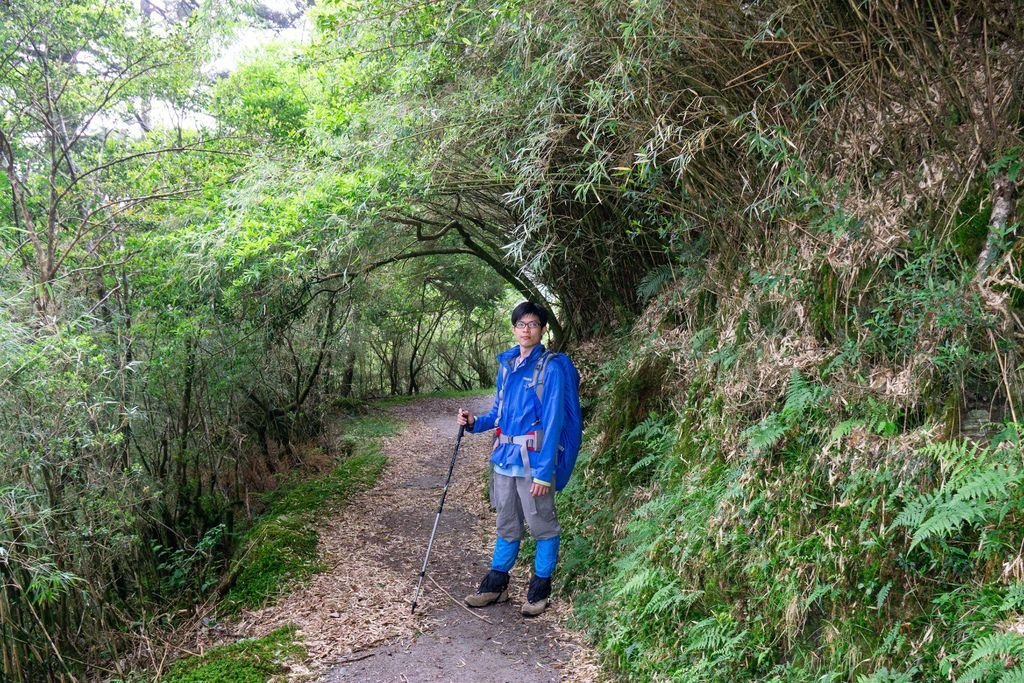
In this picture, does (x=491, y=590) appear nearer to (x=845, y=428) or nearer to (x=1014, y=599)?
(x=845, y=428)

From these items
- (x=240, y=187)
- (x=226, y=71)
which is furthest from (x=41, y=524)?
(x=226, y=71)

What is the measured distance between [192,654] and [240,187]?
4.23m

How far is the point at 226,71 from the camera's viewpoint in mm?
10281

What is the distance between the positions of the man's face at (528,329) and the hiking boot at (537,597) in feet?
5.43

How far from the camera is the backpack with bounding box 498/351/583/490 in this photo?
174 inches

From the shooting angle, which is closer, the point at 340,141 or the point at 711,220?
the point at 711,220

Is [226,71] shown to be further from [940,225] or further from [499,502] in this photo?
[940,225]

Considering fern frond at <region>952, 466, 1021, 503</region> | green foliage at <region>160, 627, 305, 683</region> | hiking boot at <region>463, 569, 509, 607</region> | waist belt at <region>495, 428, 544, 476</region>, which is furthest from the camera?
hiking boot at <region>463, 569, 509, 607</region>

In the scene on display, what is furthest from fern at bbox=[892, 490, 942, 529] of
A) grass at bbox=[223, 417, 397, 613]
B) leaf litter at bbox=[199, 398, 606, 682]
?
grass at bbox=[223, 417, 397, 613]

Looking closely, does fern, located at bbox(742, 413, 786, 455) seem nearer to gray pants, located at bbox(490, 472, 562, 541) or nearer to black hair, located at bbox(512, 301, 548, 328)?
gray pants, located at bbox(490, 472, 562, 541)

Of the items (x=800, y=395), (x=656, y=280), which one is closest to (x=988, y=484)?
(x=800, y=395)

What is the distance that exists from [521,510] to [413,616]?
1109 mm

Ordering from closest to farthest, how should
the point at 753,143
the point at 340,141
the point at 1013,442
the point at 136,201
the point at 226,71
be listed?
1. the point at 1013,442
2. the point at 753,143
3. the point at 136,201
4. the point at 340,141
5. the point at 226,71

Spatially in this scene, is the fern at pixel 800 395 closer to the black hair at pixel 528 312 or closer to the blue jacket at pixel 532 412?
the blue jacket at pixel 532 412
